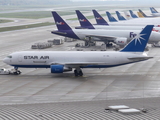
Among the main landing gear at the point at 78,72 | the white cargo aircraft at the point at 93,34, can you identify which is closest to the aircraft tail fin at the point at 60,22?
the white cargo aircraft at the point at 93,34

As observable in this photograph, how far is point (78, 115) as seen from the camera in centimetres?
2719

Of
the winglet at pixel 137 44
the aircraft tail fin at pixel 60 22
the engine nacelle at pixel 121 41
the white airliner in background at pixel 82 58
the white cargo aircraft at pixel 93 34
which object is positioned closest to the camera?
the white airliner in background at pixel 82 58

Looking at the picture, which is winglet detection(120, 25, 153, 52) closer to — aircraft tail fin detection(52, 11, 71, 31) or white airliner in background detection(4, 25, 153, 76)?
white airliner in background detection(4, 25, 153, 76)

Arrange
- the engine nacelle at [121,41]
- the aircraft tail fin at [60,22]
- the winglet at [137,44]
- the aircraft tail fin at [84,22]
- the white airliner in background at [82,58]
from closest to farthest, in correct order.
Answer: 1. the white airliner in background at [82,58]
2. the winglet at [137,44]
3. the engine nacelle at [121,41]
4. the aircraft tail fin at [60,22]
5. the aircraft tail fin at [84,22]

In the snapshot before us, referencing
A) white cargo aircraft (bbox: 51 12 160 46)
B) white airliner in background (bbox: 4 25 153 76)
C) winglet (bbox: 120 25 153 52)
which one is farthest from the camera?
white cargo aircraft (bbox: 51 12 160 46)

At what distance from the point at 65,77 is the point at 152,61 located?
2176 centimetres

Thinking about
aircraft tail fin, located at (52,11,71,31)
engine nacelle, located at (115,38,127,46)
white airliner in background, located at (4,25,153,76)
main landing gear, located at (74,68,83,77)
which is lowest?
main landing gear, located at (74,68,83,77)

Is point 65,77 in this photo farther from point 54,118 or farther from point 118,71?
point 54,118

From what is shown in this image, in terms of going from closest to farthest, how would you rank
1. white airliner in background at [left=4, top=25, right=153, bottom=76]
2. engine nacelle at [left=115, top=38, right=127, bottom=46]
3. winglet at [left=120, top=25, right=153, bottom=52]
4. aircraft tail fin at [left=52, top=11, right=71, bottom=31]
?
1. white airliner in background at [left=4, top=25, right=153, bottom=76]
2. winglet at [left=120, top=25, right=153, bottom=52]
3. engine nacelle at [left=115, top=38, right=127, bottom=46]
4. aircraft tail fin at [left=52, top=11, right=71, bottom=31]

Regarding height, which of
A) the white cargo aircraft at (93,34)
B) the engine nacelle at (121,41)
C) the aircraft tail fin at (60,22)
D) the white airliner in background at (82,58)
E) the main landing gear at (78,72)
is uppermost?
the aircraft tail fin at (60,22)

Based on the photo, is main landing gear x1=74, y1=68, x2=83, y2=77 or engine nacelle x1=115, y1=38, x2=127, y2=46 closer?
main landing gear x1=74, y1=68, x2=83, y2=77

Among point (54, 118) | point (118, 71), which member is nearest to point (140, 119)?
point (54, 118)

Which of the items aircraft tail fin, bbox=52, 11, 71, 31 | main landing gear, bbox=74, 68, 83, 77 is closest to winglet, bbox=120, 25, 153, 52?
main landing gear, bbox=74, 68, 83, 77

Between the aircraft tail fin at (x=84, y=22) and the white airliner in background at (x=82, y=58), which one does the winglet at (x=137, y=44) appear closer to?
the white airliner in background at (x=82, y=58)
